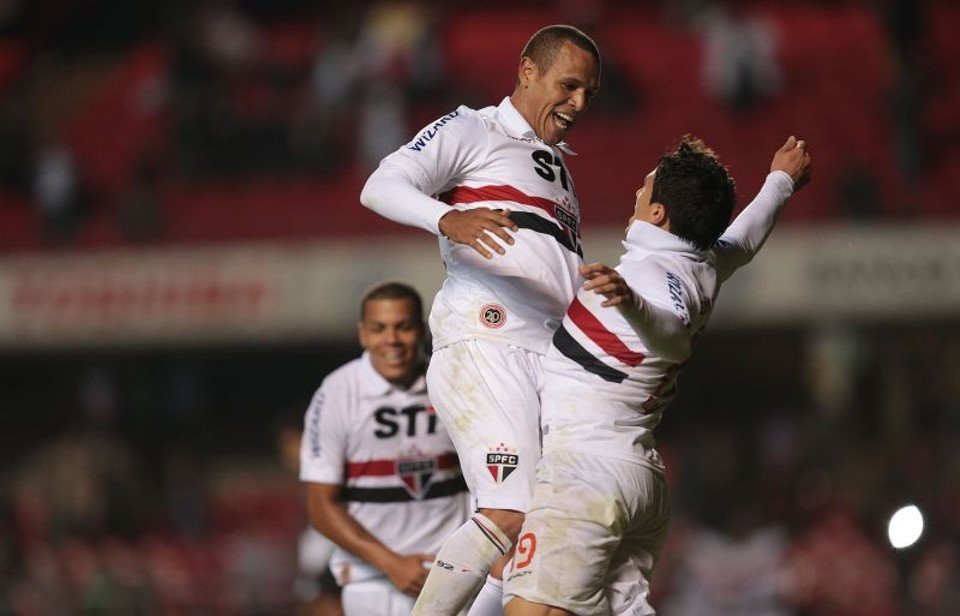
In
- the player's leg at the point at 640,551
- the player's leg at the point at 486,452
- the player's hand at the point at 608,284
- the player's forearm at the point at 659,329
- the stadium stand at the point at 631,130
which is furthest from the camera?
the stadium stand at the point at 631,130

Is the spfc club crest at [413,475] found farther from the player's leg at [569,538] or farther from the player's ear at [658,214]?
Result: the player's ear at [658,214]

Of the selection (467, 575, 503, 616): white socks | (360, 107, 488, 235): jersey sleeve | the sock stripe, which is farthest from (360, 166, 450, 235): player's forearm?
(467, 575, 503, 616): white socks

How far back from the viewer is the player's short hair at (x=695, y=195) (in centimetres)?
524

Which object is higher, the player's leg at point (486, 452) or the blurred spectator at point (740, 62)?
the blurred spectator at point (740, 62)

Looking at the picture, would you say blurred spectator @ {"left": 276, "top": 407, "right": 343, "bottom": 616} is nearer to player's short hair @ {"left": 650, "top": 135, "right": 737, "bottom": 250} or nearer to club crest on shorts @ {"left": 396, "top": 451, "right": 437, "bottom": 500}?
club crest on shorts @ {"left": 396, "top": 451, "right": 437, "bottom": 500}

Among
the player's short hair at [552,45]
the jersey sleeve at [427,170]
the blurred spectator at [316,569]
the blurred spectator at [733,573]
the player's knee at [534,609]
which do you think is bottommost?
the blurred spectator at [733,573]

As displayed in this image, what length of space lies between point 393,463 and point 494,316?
178 centimetres

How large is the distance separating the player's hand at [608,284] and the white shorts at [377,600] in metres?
2.83

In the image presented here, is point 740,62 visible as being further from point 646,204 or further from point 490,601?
point 490,601

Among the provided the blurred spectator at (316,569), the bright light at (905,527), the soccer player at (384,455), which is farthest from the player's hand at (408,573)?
the bright light at (905,527)

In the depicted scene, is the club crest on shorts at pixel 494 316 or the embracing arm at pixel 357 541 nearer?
the club crest on shorts at pixel 494 316

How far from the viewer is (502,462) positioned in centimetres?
536

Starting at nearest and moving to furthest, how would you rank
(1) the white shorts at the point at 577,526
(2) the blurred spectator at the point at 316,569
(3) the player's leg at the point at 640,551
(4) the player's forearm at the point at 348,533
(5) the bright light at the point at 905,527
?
1. (1) the white shorts at the point at 577,526
2. (3) the player's leg at the point at 640,551
3. (5) the bright light at the point at 905,527
4. (4) the player's forearm at the point at 348,533
5. (2) the blurred spectator at the point at 316,569

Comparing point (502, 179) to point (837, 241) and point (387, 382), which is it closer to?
point (387, 382)
